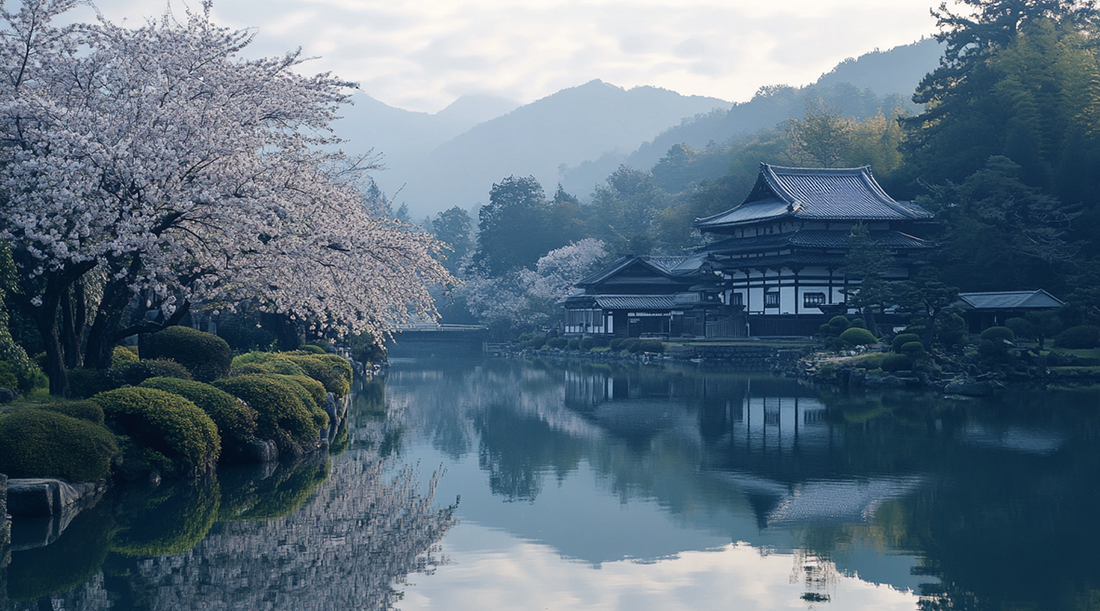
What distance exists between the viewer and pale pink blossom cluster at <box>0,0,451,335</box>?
14.0 metres

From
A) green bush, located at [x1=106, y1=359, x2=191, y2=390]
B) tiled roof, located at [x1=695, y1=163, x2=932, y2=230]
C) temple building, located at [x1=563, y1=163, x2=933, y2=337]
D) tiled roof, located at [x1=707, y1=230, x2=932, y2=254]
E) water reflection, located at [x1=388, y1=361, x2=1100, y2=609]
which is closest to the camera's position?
water reflection, located at [x1=388, y1=361, x2=1100, y2=609]

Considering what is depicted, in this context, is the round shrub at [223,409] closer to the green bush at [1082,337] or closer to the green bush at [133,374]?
the green bush at [133,374]

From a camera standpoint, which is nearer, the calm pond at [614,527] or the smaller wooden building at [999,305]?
the calm pond at [614,527]

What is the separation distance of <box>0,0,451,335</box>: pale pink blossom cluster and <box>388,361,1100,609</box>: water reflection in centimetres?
446

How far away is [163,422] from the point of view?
14438 millimetres

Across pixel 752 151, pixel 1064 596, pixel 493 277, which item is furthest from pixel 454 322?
pixel 1064 596

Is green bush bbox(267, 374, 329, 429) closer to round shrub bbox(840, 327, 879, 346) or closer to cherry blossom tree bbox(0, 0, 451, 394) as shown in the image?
cherry blossom tree bbox(0, 0, 451, 394)

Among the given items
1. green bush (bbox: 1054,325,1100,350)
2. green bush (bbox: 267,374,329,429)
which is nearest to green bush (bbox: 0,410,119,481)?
green bush (bbox: 267,374,329,429)

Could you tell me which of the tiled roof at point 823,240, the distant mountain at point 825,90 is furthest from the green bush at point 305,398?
the distant mountain at point 825,90

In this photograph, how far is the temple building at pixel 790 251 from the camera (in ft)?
178

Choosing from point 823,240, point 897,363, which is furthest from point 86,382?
point 823,240

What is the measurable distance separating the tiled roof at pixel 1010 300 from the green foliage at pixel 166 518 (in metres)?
37.8

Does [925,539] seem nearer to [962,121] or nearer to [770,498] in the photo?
[770,498]

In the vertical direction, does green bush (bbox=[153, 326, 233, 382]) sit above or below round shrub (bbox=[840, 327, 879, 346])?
above
